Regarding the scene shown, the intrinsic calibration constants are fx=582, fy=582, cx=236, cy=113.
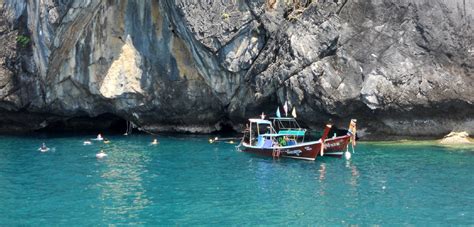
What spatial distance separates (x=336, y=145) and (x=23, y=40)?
32060mm

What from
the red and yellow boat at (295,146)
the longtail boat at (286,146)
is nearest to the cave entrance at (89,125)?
the longtail boat at (286,146)

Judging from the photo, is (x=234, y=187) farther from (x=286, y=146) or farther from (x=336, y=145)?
(x=336, y=145)

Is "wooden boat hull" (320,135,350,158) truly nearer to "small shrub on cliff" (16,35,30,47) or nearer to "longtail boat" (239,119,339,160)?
"longtail boat" (239,119,339,160)

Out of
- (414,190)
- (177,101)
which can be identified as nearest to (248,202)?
(414,190)

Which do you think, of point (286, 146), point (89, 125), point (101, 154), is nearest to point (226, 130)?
point (89, 125)

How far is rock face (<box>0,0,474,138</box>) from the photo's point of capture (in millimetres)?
44062

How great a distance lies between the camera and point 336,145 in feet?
129

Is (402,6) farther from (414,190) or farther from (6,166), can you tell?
(6,166)

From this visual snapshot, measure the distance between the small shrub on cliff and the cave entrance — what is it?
34.6 feet

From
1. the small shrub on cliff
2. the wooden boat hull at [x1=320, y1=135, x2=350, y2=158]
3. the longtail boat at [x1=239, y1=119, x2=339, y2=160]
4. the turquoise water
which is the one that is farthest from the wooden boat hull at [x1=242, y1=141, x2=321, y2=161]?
the small shrub on cliff

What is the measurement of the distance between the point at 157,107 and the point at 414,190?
31.1 meters

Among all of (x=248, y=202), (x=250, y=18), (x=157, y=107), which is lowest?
(x=248, y=202)

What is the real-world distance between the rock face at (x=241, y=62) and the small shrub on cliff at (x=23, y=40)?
0.36 ft

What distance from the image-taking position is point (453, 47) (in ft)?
144
